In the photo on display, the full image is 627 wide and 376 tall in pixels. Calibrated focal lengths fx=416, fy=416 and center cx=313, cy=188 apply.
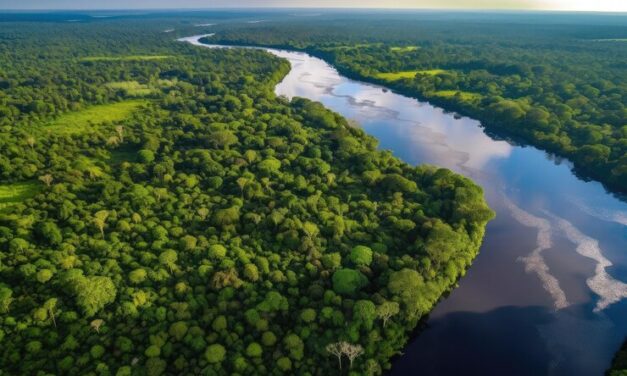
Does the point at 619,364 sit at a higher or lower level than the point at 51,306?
lower

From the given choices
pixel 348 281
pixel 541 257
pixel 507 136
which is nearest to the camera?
pixel 348 281

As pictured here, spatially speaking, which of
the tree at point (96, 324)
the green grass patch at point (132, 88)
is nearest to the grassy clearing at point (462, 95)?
the green grass patch at point (132, 88)

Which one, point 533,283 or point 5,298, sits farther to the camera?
point 533,283

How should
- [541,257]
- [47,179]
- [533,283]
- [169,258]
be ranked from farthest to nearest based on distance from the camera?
1. [47,179]
2. [541,257]
3. [533,283]
4. [169,258]

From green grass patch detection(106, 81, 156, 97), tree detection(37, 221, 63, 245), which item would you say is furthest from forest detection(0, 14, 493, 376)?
green grass patch detection(106, 81, 156, 97)

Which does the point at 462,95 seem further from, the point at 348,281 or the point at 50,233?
the point at 50,233

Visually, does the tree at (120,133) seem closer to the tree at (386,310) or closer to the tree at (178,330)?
the tree at (178,330)

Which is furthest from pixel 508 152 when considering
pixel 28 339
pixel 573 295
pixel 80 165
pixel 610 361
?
pixel 28 339

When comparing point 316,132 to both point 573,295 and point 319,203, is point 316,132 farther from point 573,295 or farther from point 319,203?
point 573,295

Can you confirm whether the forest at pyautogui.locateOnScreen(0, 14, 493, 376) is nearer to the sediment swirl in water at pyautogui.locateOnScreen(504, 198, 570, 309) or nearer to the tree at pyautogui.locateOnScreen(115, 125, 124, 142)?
the tree at pyautogui.locateOnScreen(115, 125, 124, 142)

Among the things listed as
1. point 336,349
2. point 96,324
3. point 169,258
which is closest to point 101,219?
point 169,258
